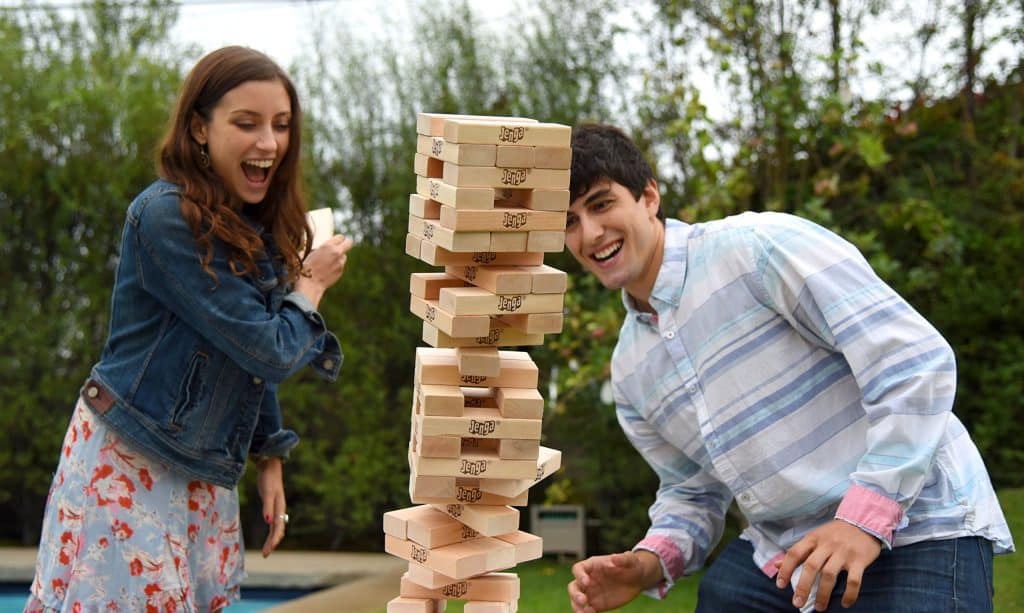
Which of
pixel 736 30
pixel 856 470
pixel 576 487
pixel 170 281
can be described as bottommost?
pixel 576 487

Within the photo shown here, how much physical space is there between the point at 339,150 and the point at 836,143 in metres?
2.84

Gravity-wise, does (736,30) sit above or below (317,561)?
above

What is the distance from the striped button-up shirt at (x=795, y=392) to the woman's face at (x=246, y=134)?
98 centimetres

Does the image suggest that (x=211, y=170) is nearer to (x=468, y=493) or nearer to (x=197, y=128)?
(x=197, y=128)

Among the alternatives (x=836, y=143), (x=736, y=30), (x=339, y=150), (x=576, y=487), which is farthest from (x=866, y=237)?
(x=339, y=150)

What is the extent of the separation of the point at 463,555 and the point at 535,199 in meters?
0.77

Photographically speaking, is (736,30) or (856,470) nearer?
(856,470)

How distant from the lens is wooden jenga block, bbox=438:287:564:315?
2.61m

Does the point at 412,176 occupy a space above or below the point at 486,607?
above

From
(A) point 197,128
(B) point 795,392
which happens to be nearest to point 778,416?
(B) point 795,392

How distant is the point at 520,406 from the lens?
105 inches

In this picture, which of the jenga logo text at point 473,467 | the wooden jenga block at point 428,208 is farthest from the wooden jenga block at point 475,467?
the wooden jenga block at point 428,208

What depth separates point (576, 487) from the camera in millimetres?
6992

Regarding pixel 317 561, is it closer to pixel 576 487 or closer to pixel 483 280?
pixel 576 487
